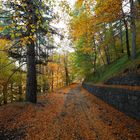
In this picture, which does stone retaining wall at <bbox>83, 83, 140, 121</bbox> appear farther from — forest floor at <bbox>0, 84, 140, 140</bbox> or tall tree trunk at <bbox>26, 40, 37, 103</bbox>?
tall tree trunk at <bbox>26, 40, 37, 103</bbox>

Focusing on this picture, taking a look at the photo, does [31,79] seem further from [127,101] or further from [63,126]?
[127,101]

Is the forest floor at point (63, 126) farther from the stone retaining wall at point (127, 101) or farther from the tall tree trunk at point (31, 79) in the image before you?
the tall tree trunk at point (31, 79)

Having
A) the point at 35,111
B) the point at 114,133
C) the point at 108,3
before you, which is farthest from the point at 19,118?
the point at 108,3

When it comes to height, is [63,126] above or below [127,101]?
below

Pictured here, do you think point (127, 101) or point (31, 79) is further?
point (31, 79)

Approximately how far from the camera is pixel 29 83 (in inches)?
406

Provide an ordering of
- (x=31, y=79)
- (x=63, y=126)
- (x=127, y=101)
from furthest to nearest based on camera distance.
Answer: (x=31, y=79)
(x=127, y=101)
(x=63, y=126)

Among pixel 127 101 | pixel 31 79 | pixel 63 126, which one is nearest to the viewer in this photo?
pixel 63 126

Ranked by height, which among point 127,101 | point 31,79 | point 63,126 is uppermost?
point 31,79

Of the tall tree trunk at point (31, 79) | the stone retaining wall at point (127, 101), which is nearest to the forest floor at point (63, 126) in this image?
the stone retaining wall at point (127, 101)

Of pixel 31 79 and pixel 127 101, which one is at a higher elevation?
pixel 31 79

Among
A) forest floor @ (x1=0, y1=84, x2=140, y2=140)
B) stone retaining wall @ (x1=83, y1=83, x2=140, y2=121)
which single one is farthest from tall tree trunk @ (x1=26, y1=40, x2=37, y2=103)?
stone retaining wall @ (x1=83, y1=83, x2=140, y2=121)

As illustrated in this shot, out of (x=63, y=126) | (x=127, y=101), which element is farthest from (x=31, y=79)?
(x=127, y=101)

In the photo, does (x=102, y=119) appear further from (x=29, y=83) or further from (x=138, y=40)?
(x=138, y=40)
